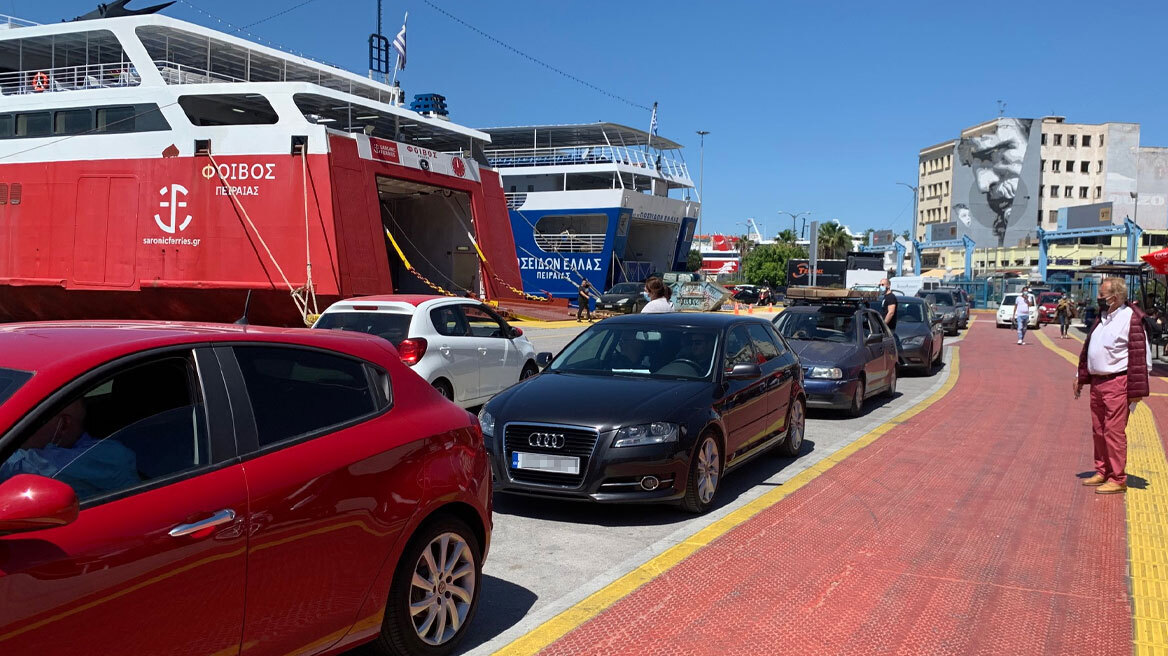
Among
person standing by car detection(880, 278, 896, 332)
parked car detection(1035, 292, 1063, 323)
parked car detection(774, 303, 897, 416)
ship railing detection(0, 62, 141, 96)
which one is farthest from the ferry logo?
parked car detection(1035, 292, 1063, 323)

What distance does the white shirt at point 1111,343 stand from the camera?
7.12m

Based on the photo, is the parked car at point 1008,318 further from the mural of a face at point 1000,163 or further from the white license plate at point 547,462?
the mural of a face at point 1000,163

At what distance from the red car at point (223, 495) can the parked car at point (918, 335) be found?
48.6ft

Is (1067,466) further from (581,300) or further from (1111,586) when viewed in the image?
(581,300)

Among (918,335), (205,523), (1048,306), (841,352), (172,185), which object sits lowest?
(1048,306)

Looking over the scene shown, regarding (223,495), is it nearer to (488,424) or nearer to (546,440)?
(546,440)

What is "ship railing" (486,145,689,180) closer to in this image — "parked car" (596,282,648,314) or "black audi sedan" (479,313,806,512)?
"parked car" (596,282,648,314)

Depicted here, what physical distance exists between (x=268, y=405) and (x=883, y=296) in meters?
15.6

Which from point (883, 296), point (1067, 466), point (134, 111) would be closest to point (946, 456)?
point (1067, 466)

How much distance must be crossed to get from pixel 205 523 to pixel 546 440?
3417mm

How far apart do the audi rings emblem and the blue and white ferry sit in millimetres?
38168

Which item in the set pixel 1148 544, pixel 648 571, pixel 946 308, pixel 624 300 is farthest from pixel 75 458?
pixel 624 300

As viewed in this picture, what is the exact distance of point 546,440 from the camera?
6.18 metres

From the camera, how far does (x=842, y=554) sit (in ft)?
18.7
